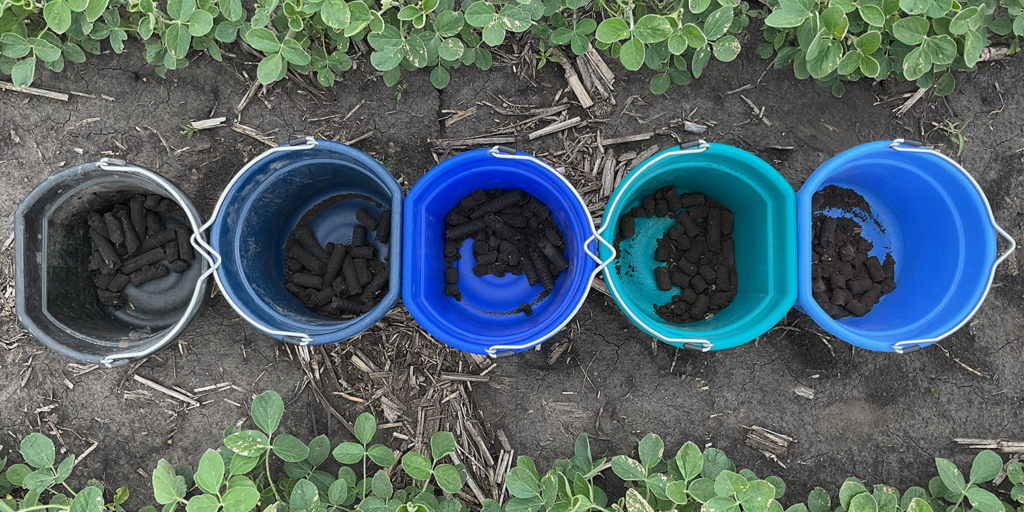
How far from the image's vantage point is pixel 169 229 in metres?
2.79

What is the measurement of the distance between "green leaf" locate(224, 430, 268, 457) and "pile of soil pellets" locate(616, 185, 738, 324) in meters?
1.89

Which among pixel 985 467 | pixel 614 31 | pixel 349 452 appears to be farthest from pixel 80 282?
pixel 985 467

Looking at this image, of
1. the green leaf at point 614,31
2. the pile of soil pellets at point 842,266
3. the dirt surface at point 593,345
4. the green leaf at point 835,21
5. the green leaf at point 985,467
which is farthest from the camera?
the dirt surface at point 593,345

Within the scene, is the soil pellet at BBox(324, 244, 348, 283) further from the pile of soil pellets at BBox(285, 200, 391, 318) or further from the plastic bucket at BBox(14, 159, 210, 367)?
the plastic bucket at BBox(14, 159, 210, 367)

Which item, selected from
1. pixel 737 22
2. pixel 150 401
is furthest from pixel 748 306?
pixel 150 401

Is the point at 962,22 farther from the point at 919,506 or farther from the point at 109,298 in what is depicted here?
the point at 109,298

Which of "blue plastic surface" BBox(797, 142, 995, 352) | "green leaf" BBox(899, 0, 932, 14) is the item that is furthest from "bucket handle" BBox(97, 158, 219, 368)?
"green leaf" BBox(899, 0, 932, 14)

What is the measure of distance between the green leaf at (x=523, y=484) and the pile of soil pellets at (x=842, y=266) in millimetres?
1592

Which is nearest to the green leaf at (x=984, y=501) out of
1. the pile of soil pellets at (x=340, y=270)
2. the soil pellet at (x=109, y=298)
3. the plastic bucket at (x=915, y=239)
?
the plastic bucket at (x=915, y=239)

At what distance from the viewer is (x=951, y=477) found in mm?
2557

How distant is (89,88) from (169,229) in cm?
91

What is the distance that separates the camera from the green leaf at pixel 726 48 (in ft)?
7.95

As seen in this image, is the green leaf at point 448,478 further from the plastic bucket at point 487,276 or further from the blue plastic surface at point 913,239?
the blue plastic surface at point 913,239

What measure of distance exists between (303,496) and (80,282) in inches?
→ 62.8
